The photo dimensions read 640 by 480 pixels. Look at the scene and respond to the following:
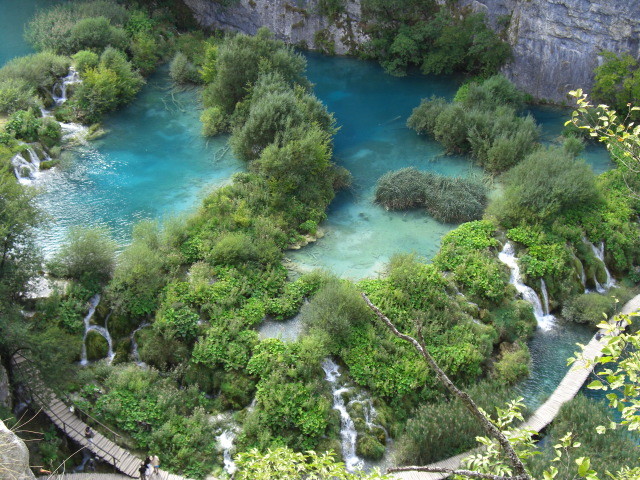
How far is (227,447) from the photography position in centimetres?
1670

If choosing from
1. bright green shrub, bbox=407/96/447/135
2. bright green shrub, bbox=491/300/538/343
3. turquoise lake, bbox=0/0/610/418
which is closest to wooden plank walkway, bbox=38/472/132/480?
turquoise lake, bbox=0/0/610/418

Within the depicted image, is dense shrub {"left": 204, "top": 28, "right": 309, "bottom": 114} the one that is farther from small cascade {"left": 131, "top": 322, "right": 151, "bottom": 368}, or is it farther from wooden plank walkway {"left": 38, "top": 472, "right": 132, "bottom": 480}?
wooden plank walkway {"left": 38, "top": 472, "right": 132, "bottom": 480}

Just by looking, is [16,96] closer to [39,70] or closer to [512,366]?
[39,70]

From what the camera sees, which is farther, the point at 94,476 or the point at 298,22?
the point at 298,22

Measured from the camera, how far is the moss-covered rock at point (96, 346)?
18156mm

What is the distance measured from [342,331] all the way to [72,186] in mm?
13173

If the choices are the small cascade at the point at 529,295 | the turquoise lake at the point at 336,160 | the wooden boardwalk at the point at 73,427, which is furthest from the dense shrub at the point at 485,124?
the wooden boardwalk at the point at 73,427

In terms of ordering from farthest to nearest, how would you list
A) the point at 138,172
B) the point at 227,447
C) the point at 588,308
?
→ the point at 138,172 → the point at 588,308 → the point at 227,447

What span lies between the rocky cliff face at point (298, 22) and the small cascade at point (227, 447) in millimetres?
26925

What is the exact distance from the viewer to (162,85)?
108 ft

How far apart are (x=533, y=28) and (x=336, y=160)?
524 inches

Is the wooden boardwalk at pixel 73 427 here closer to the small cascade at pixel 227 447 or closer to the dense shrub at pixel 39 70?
the small cascade at pixel 227 447

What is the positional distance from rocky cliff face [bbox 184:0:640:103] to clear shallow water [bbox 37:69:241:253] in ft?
31.5

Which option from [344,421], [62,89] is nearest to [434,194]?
[344,421]
